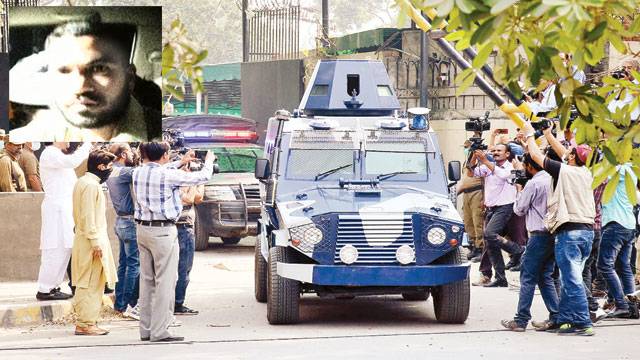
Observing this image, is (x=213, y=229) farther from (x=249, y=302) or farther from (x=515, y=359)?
(x=515, y=359)

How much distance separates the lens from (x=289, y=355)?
35.3ft

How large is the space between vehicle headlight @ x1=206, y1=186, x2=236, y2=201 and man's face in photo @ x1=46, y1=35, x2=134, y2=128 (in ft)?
35.0

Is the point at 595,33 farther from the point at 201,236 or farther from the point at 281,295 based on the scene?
the point at 201,236

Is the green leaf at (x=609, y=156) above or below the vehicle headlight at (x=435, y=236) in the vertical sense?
above

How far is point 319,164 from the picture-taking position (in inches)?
534

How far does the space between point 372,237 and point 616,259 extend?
2.49 meters

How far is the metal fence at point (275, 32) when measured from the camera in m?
33.9

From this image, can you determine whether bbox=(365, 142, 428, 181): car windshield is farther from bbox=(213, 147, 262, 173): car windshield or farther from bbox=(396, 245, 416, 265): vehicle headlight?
bbox=(213, 147, 262, 173): car windshield

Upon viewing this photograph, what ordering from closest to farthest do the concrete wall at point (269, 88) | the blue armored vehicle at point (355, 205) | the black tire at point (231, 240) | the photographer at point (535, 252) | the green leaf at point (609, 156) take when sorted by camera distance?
the green leaf at point (609, 156) → the photographer at point (535, 252) → the blue armored vehicle at point (355, 205) → the black tire at point (231, 240) → the concrete wall at point (269, 88)

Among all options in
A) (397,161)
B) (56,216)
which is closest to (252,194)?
(56,216)

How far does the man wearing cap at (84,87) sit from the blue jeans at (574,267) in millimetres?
3931

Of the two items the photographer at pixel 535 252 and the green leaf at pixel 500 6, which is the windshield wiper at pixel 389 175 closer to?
the photographer at pixel 535 252

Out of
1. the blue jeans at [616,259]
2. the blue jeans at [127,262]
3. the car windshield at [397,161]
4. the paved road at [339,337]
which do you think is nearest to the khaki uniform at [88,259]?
the paved road at [339,337]

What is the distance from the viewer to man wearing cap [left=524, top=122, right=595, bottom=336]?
1168cm
